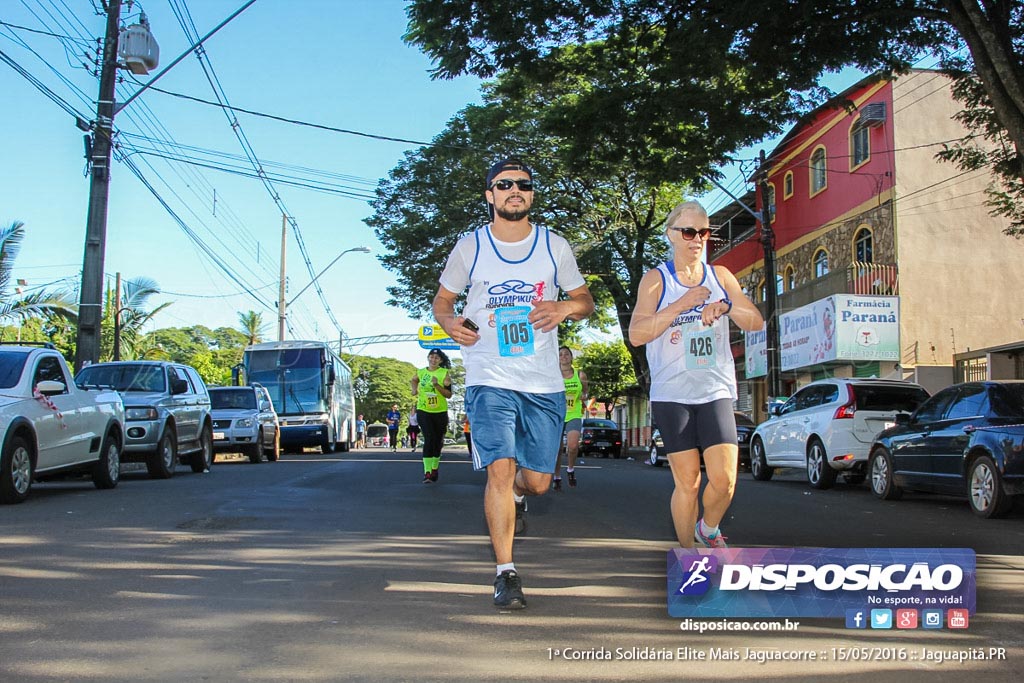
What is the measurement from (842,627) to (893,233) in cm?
2231

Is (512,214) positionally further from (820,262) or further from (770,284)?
(820,262)

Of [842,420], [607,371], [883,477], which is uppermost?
[607,371]

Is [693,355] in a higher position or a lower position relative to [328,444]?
higher

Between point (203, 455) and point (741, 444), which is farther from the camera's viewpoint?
point (741, 444)

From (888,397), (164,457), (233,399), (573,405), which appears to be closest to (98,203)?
(164,457)

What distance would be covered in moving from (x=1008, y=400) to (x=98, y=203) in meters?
14.5

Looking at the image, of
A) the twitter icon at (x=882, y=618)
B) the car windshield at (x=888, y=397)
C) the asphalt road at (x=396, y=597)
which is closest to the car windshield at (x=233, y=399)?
the asphalt road at (x=396, y=597)

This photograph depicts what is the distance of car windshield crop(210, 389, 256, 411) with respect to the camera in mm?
23281

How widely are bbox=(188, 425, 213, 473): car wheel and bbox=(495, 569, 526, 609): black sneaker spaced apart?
1246 centimetres

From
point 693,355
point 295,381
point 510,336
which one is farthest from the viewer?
point 295,381

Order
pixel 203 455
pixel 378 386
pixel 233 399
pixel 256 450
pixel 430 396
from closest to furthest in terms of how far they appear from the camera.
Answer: pixel 430 396 → pixel 203 455 → pixel 256 450 → pixel 233 399 → pixel 378 386

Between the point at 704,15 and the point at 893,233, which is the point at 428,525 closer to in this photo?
the point at 704,15

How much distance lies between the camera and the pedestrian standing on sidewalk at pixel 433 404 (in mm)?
12570

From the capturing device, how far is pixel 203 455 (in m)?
16.7
